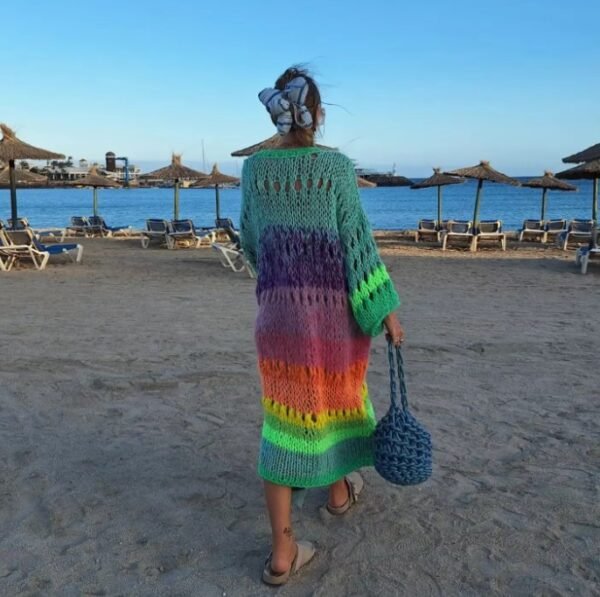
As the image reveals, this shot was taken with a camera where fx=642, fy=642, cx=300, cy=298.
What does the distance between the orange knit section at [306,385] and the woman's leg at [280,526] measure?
0.32 m

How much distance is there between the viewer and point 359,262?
2244 mm

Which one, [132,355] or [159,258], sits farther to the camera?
[159,258]

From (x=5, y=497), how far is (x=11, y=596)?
768 millimetres

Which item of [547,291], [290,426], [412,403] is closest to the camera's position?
[290,426]

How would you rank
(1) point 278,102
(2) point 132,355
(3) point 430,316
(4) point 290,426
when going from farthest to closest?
1. (3) point 430,316
2. (2) point 132,355
3. (4) point 290,426
4. (1) point 278,102

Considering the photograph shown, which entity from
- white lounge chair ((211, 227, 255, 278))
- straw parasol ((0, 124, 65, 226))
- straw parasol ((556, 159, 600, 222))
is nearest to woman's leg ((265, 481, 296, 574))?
white lounge chair ((211, 227, 255, 278))

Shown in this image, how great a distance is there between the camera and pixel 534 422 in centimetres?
380

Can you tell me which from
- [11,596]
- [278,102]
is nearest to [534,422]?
[278,102]

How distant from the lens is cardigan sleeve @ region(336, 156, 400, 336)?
2.23 m

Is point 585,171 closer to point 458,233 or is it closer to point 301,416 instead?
point 458,233

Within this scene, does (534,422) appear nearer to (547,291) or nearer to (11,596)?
(11,596)

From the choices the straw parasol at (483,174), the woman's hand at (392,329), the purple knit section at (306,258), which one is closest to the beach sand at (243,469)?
the woman's hand at (392,329)

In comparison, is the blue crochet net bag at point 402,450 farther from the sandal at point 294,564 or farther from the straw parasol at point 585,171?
the straw parasol at point 585,171

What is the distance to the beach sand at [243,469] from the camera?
7.91ft
